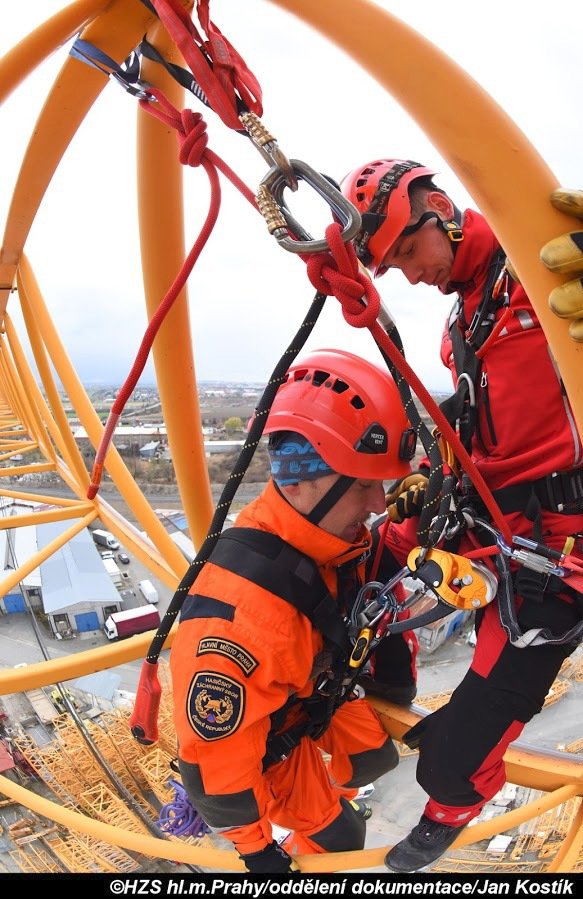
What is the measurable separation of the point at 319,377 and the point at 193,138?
3.08 ft

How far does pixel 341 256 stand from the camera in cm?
108

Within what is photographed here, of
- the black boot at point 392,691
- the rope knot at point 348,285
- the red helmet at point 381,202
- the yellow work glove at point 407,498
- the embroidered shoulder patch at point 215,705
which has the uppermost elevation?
the red helmet at point 381,202

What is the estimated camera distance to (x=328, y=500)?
2025 millimetres

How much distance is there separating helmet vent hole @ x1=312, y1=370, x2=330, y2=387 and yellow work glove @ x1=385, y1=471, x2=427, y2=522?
83 cm

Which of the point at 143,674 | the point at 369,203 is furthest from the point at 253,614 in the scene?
the point at 369,203

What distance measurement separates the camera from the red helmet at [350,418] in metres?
1.93

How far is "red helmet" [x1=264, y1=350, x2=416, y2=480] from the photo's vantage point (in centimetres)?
193

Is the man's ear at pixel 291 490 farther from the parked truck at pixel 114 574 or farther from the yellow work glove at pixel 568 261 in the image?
the parked truck at pixel 114 574

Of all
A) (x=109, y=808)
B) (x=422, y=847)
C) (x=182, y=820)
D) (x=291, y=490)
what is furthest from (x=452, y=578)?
(x=109, y=808)

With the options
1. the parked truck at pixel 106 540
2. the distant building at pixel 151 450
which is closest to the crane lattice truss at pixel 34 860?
the parked truck at pixel 106 540

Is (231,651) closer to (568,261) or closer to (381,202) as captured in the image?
(568,261)

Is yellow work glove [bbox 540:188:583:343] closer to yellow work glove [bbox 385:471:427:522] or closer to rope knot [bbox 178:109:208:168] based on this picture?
rope knot [bbox 178:109:208:168]

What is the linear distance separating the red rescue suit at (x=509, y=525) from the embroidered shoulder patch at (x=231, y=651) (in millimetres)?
1004

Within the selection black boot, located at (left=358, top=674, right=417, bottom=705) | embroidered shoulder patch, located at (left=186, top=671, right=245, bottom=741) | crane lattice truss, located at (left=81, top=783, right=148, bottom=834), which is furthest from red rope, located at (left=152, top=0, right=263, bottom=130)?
crane lattice truss, located at (left=81, top=783, right=148, bottom=834)
